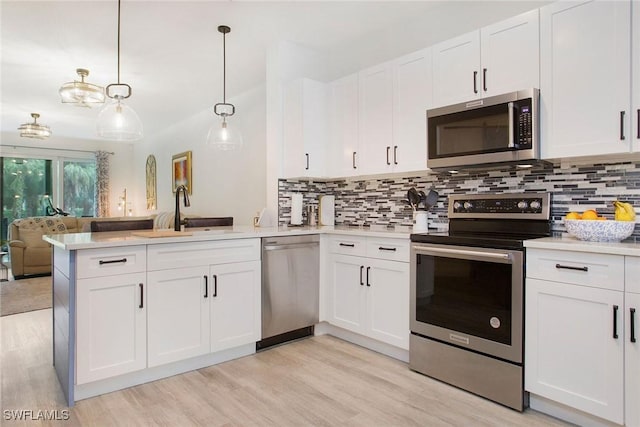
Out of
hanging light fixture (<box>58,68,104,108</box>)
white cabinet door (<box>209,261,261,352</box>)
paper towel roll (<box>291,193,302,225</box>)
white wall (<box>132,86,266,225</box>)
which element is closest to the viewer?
white cabinet door (<box>209,261,261,352</box>)

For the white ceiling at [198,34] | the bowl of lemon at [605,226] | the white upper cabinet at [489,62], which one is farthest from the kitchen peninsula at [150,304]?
the white ceiling at [198,34]

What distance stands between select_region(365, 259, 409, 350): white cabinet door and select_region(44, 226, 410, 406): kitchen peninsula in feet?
0.25

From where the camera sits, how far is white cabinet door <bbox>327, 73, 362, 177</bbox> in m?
3.25

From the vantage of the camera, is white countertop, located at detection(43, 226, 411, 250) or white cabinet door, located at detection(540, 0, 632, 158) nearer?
white cabinet door, located at detection(540, 0, 632, 158)

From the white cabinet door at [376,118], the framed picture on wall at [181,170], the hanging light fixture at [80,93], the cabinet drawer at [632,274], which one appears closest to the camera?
the cabinet drawer at [632,274]

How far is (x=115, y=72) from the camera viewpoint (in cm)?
442

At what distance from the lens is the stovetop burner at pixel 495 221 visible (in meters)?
2.19

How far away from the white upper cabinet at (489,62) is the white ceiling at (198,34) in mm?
454

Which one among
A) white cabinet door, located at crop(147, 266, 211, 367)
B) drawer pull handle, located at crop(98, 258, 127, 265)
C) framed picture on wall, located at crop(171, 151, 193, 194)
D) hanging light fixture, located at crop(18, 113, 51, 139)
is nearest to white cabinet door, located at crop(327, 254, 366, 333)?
white cabinet door, located at crop(147, 266, 211, 367)

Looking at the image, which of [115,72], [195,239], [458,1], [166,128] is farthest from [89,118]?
[458,1]

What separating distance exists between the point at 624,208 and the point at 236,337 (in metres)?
2.42

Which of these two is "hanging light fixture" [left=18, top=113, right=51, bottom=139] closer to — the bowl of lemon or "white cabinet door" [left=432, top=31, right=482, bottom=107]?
"white cabinet door" [left=432, top=31, right=482, bottom=107]

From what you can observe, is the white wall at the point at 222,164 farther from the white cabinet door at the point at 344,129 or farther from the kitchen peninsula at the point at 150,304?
the kitchen peninsula at the point at 150,304

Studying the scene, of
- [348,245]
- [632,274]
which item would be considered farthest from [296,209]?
[632,274]
